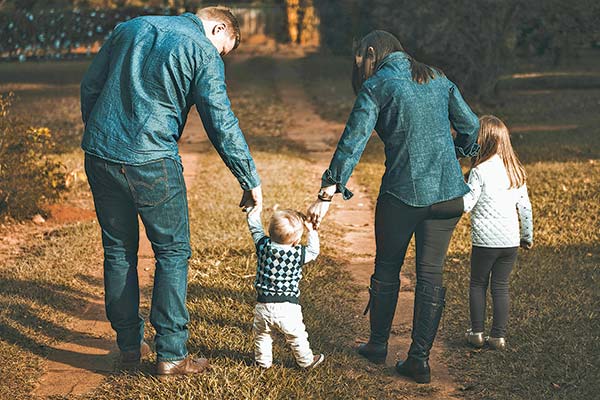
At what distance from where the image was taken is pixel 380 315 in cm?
470

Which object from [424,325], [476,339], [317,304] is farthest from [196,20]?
[476,339]

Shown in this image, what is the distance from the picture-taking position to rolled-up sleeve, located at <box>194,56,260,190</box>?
4059 mm

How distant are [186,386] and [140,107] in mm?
1380

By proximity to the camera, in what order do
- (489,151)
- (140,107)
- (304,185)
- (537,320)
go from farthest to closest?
(304,185), (537,320), (489,151), (140,107)

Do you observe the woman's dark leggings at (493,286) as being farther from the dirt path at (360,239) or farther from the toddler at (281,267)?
the toddler at (281,267)

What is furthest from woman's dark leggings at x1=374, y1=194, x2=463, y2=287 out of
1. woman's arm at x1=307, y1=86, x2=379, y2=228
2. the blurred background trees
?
the blurred background trees

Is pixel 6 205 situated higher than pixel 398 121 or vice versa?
pixel 398 121

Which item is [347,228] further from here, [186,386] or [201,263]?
[186,386]

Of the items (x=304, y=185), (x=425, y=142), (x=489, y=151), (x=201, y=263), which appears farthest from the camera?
(x=304, y=185)

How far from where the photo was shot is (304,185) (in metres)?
9.68

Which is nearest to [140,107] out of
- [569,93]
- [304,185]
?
[304,185]

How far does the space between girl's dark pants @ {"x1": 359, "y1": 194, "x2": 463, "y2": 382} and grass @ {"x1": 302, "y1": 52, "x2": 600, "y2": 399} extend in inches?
15.9

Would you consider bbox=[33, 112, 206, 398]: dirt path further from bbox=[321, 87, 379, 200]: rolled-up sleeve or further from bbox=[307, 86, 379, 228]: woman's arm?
bbox=[321, 87, 379, 200]: rolled-up sleeve

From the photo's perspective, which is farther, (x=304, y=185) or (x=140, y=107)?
(x=304, y=185)
